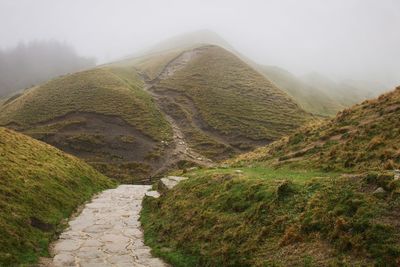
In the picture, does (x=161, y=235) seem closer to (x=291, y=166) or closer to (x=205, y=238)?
(x=205, y=238)

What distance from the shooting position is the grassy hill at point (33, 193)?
52.3ft

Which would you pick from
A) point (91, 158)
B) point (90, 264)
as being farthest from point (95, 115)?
point (90, 264)

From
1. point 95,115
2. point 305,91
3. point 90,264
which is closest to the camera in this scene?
point 90,264

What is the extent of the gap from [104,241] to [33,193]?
19.6ft

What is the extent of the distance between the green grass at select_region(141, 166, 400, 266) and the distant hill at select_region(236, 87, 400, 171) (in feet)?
8.43

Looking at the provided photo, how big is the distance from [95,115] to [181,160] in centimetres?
2478

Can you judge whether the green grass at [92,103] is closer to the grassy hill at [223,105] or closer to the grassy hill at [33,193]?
the grassy hill at [223,105]

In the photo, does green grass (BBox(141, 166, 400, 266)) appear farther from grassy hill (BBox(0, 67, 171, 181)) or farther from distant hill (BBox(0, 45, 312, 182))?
grassy hill (BBox(0, 67, 171, 181))

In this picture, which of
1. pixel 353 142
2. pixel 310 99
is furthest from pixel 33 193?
pixel 310 99

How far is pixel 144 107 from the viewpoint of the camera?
85.1 m

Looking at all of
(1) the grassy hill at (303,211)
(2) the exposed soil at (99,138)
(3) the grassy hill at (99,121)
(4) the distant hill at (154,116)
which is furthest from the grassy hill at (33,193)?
(2) the exposed soil at (99,138)

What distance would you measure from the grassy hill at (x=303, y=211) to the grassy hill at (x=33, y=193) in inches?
200

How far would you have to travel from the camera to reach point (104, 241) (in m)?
19.0

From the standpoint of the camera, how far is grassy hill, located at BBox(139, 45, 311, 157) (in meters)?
76.9
